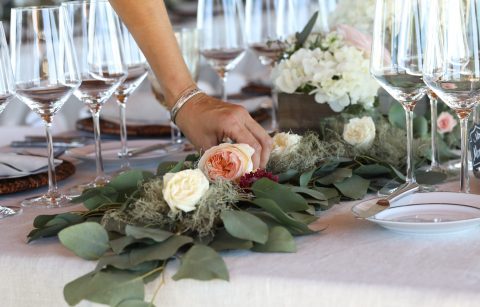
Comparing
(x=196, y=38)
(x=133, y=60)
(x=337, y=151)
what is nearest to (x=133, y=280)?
(x=337, y=151)

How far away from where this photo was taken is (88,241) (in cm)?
102

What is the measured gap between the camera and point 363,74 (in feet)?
5.22

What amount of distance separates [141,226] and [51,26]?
15.9 inches

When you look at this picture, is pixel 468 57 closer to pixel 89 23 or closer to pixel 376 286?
pixel 376 286

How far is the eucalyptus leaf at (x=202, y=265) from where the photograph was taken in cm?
94

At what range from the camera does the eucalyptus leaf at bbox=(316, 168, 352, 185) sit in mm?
1278

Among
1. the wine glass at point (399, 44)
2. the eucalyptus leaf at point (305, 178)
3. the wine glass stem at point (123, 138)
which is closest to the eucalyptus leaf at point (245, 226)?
the eucalyptus leaf at point (305, 178)

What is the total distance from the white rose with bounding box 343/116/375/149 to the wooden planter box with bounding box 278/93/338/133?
0.54 feet

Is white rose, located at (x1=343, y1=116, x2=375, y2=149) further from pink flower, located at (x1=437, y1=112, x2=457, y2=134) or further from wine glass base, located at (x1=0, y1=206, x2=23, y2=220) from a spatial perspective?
wine glass base, located at (x1=0, y1=206, x2=23, y2=220)

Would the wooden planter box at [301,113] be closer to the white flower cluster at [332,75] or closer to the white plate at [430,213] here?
the white flower cluster at [332,75]

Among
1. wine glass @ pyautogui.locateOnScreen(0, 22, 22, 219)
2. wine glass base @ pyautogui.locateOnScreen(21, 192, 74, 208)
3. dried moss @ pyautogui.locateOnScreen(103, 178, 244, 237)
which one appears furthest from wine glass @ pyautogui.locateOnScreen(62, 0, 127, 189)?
dried moss @ pyautogui.locateOnScreen(103, 178, 244, 237)

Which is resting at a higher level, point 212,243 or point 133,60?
point 133,60

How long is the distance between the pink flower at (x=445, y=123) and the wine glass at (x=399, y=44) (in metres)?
0.40

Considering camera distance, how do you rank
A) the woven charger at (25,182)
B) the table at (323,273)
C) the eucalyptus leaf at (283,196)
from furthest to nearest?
the woven charger at (25,182) → the eucalyptus leaf at (283,196) → the table at (323,273)
